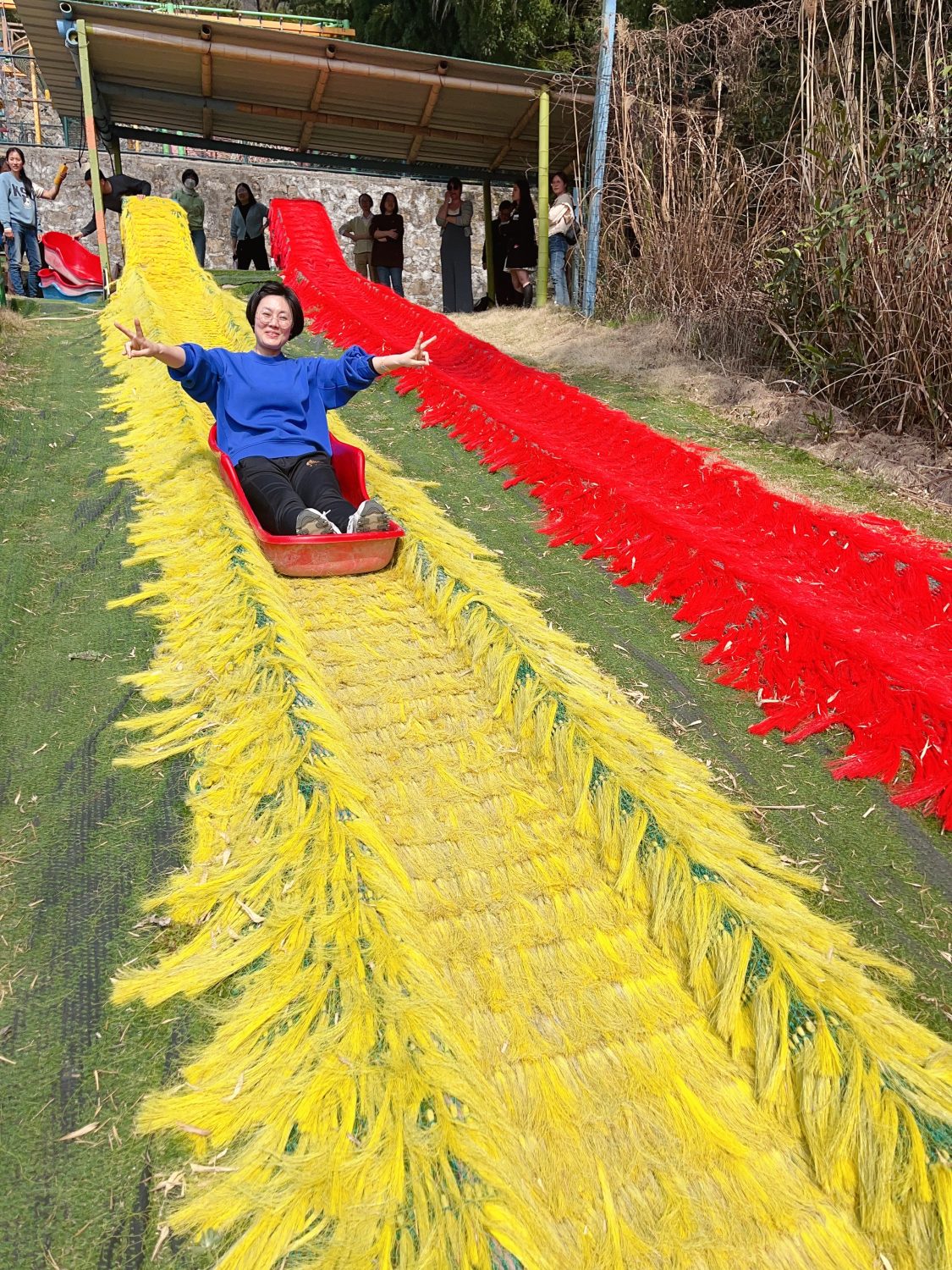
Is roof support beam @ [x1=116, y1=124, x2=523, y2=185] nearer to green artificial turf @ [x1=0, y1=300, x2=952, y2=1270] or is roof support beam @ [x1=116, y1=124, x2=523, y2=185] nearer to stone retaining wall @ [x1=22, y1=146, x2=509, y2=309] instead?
stone retaining wall @ [x1=22, y1=146, x2=509, y2=309]

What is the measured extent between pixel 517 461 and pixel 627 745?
2.57m

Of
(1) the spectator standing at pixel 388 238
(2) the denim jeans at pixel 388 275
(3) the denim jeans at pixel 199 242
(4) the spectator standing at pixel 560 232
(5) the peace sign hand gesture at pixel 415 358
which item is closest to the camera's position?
(5) the peace sign hand gesture at pixel 415 358

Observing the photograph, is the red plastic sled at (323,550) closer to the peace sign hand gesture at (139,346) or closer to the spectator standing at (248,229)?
the peace sign hand gesture at (139,346)

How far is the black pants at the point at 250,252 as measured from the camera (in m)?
9.98

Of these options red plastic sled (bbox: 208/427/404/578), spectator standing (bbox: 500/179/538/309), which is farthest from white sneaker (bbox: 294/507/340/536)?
spectator standing (bbox: 500/179/538/309)

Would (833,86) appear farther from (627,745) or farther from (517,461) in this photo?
(627,745)

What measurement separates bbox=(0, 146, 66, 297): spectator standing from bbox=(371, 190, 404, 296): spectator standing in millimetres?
3180

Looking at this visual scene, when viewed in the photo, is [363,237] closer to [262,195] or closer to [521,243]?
[521,243]

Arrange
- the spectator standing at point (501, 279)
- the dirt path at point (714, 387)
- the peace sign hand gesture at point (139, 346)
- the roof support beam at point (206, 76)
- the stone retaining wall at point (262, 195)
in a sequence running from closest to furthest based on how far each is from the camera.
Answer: the peace sign hand gesture at point (139, 346) < the dirt path at point (714, 387) < the roof support beam at point (206, 76) < the spectator standing at point (501, 279) < the stone retaining wall at point (262, 195)

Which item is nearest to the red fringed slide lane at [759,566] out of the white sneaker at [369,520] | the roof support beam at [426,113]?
the white sneaker at [369,520]

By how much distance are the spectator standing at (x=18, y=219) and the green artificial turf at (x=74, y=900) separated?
6664 mm

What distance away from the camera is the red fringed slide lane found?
2.54 m

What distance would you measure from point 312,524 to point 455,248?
8.32 metres

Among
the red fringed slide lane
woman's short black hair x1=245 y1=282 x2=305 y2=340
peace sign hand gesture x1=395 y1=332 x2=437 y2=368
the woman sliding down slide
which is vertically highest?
woman's short black hair x1=245 y1=282 x2=305 y2=340
